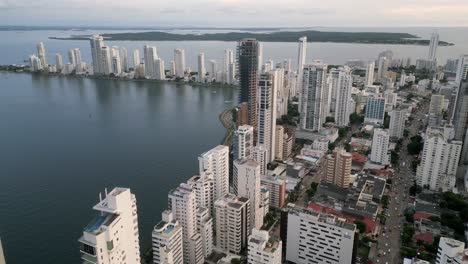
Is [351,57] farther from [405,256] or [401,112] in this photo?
[405,256]

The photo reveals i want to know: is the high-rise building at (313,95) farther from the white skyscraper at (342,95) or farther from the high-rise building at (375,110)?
the high-rise building at (375,110)

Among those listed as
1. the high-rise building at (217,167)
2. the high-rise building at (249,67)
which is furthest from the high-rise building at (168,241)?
the high-rise building at (249,67)

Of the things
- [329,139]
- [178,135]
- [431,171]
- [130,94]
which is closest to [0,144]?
[178,135]

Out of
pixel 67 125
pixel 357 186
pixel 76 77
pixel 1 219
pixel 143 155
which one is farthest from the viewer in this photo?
pixel 76 77

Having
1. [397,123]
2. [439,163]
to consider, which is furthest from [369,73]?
[439,163]

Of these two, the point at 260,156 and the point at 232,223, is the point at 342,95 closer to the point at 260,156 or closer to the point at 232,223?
the point at 260,156

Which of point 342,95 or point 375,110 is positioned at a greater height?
point 342,95
